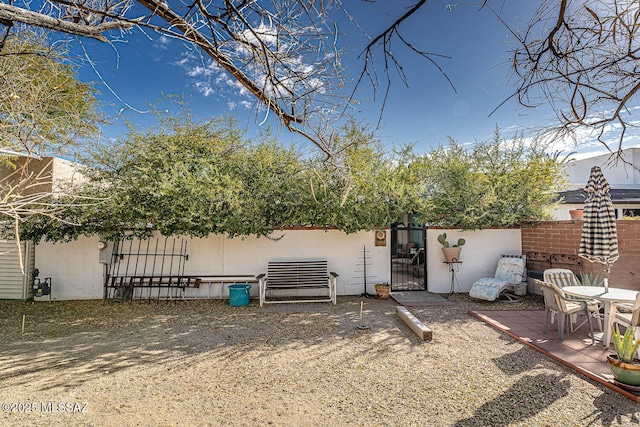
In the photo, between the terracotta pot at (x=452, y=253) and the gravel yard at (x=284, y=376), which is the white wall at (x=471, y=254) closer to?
the terracotta pot at (x=452, y=253)

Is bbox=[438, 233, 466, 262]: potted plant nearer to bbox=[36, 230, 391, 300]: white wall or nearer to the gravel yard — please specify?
bbox=[36, 230, 391, 300]: white wall

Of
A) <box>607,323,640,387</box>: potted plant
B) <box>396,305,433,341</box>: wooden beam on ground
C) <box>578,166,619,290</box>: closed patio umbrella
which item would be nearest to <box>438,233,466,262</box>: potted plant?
<box>396,305,433,341</box>: wooden beam on ground

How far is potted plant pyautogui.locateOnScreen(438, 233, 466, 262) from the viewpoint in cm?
787

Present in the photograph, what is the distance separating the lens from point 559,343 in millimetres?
4562

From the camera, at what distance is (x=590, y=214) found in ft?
17.2

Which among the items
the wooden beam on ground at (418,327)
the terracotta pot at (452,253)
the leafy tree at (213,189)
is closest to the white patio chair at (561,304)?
the wooden beam on ground at (418,327)

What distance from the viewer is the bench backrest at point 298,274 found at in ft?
24.4

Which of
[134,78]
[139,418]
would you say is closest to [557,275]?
[139,418]

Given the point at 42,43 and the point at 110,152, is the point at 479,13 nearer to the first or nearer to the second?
the point at 42,43

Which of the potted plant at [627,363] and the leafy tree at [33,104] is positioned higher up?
the leafy tree at [33,104]

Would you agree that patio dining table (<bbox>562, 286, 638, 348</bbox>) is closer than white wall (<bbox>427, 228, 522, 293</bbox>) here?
Yes

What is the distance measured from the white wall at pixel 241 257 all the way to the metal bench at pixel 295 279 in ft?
0.96

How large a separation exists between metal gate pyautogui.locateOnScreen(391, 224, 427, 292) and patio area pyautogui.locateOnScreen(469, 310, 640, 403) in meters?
2.45

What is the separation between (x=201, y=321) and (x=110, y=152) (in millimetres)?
4283
